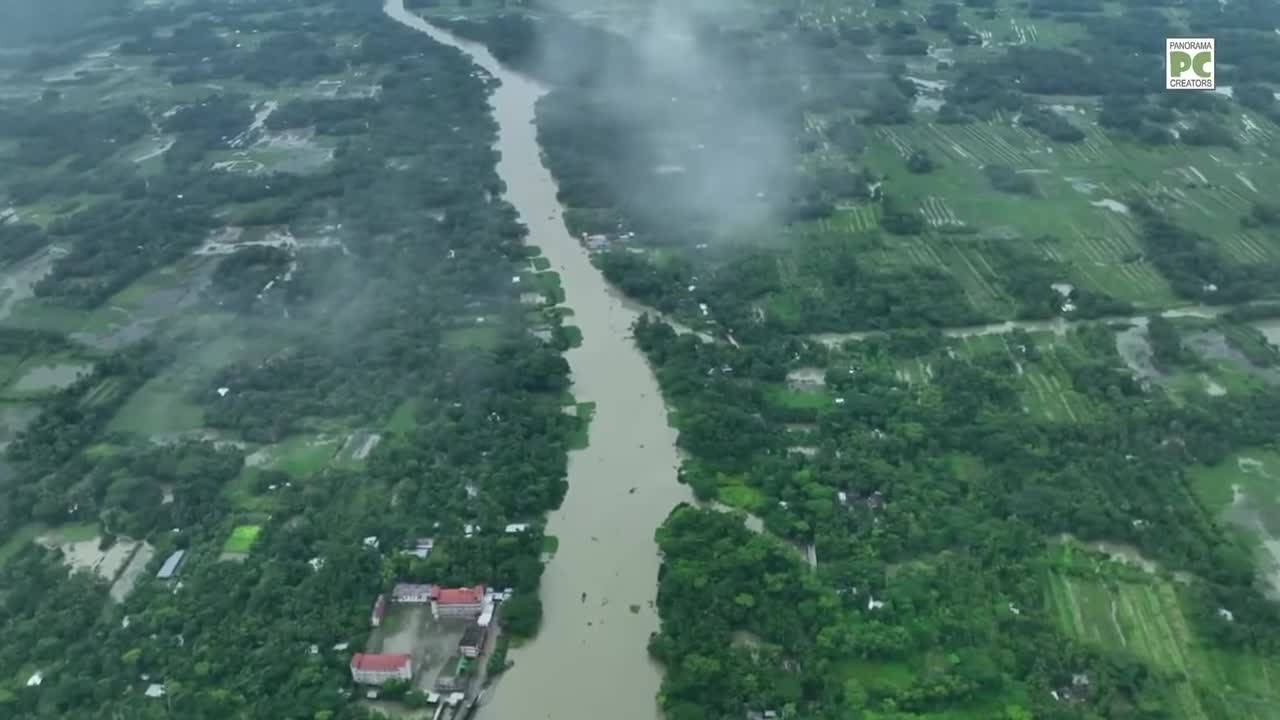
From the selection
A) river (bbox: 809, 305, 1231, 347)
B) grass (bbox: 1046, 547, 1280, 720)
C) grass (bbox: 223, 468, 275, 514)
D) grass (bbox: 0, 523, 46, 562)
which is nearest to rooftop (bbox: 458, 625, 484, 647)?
grass (bbox: 223, 468, 275, 514)

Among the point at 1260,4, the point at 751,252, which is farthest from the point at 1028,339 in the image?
the point at 1260,4

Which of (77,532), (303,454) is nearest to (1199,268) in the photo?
(303,454)

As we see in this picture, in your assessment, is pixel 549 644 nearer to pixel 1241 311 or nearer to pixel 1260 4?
pixel 1241 311

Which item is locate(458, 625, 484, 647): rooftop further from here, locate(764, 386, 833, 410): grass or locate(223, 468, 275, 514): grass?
locate(764, 386, 833, 410): grass

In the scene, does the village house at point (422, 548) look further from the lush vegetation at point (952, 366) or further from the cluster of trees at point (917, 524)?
the lush vegetation at point (952, 366)

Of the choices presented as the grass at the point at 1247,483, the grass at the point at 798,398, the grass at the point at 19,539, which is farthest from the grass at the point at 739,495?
the grass at the point at 19,539
